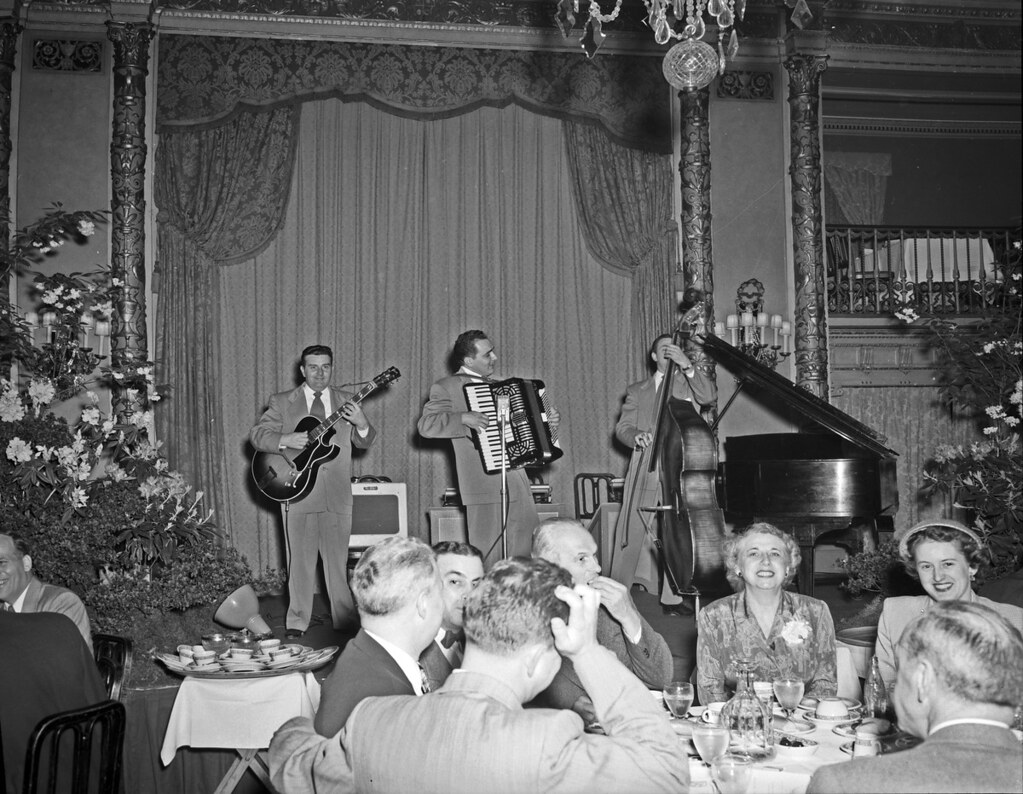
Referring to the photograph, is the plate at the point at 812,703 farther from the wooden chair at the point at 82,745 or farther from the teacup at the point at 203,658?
the teacup at the point at 203,658

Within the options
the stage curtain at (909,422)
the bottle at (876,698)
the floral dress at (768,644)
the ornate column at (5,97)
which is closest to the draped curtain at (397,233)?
the ornate column at (5,97)

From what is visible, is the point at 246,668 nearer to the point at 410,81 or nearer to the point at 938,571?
the point at 938,571

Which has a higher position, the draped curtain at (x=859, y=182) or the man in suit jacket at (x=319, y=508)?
the draped curtain at (x=859, y=182)

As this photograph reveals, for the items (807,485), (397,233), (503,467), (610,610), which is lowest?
(610,610)

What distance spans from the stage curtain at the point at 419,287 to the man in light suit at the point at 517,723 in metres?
6.47

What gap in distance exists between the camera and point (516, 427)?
6305mm

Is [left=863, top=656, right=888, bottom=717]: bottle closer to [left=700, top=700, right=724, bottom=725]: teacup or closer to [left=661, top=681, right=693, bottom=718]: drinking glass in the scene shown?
[left=700, top=700, right=724, bottom=725]: teacup

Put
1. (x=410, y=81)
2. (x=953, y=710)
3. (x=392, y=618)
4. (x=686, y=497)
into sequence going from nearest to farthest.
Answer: (x=953, y=710) → (x=392, y=618) → (x=686, y=497) → (x=410, y=81)

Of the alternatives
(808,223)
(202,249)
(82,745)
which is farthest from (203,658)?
(808,223)

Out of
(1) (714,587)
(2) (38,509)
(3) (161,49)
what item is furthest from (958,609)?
(3) (161,49)

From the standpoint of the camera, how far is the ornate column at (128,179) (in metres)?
7.63

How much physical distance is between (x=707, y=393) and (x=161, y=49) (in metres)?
4.77

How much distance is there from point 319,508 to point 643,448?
1.91 meters

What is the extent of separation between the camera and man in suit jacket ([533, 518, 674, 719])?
9.86 ft
